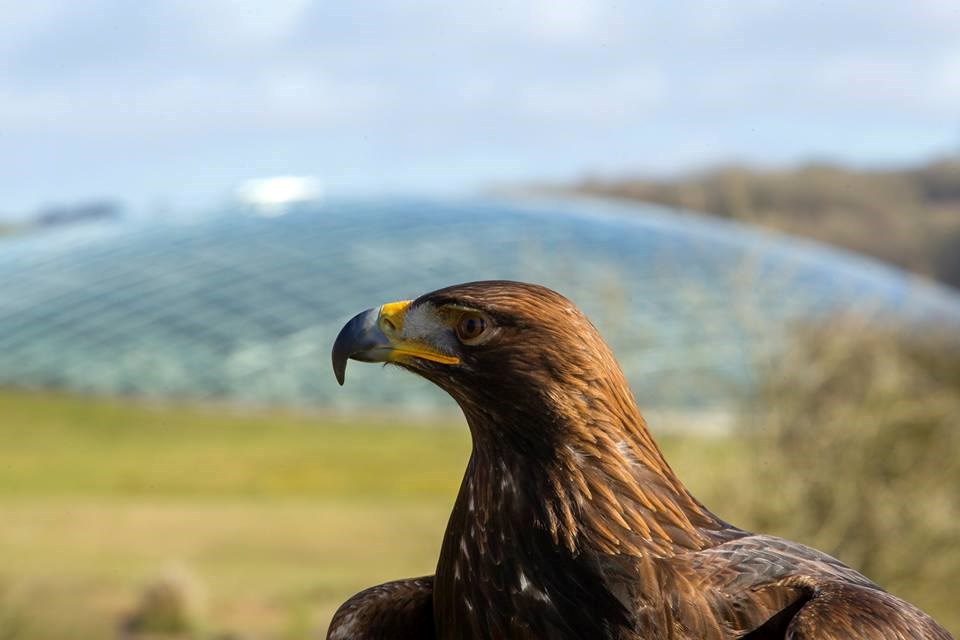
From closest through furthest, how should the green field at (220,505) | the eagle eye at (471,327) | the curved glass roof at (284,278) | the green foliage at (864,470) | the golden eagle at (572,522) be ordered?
the golden eagle at (572,522), the eagle eye at (471,327), the green foliage at (864,470), the green field at (220,505), the curved glass roof at (284,278)

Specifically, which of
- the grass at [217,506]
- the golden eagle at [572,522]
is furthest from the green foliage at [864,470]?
the golden eagle at [572,522]

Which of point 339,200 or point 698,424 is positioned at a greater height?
point 698,424

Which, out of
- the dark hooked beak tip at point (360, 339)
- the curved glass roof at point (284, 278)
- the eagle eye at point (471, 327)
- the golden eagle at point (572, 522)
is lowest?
the curved glass roof at point (284, 278)

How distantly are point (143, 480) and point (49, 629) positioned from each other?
46.5 ft

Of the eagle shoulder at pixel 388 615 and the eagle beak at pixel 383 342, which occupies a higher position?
the eagle beak at pixel 383 342

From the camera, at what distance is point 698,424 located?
1473 cm

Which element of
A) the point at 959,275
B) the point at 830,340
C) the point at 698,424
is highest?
the point at 830,340

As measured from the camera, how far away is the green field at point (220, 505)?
17.1 m

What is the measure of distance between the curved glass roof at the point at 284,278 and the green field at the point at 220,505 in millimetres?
3373

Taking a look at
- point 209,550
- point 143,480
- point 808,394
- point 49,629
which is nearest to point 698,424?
point 808,394

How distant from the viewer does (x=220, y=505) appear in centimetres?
2605

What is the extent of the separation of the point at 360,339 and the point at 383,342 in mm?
79

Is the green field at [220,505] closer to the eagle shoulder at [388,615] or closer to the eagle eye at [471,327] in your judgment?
the eagle shoulder at [388,615]

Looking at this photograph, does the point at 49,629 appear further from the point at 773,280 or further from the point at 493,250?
the point at 493,250
